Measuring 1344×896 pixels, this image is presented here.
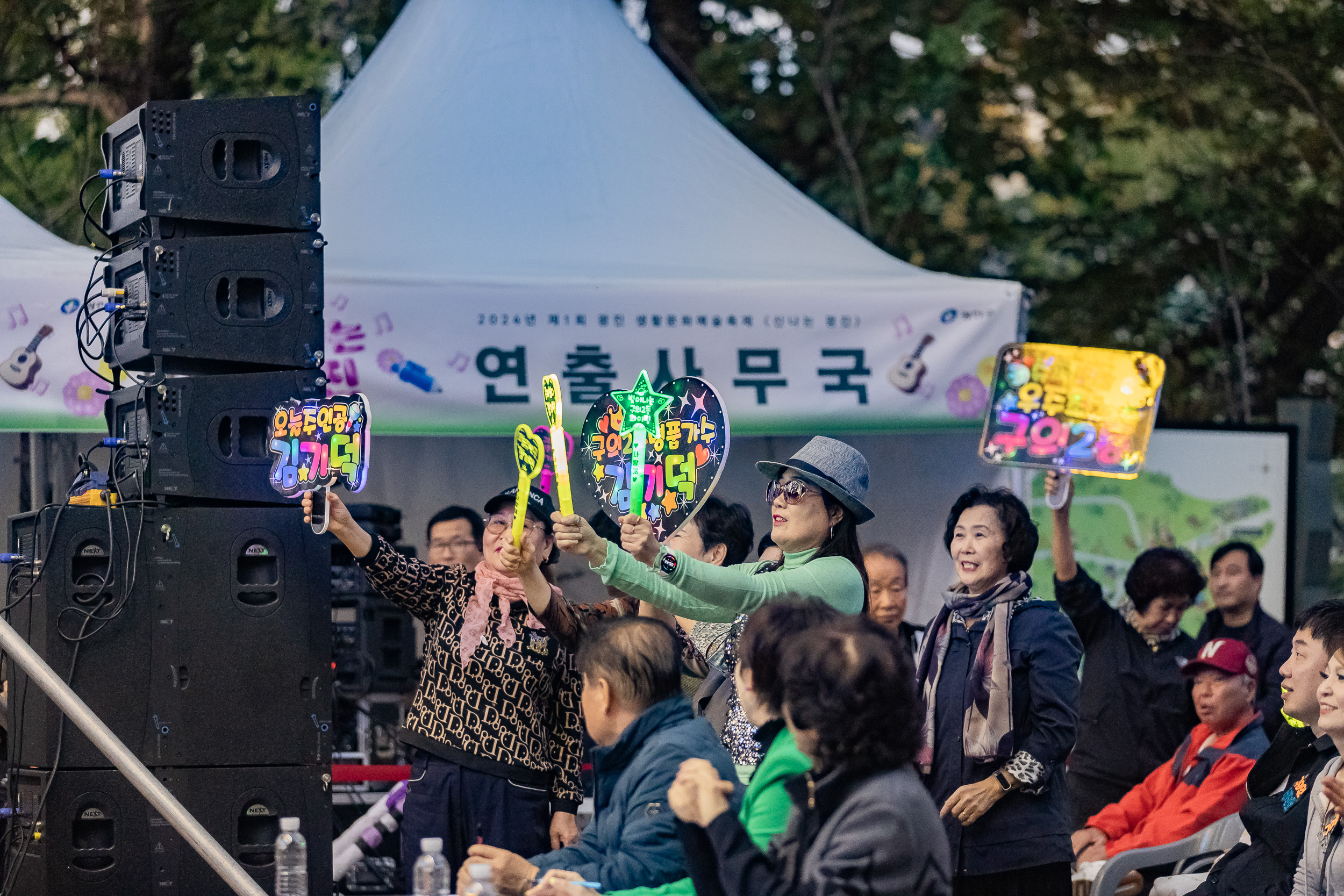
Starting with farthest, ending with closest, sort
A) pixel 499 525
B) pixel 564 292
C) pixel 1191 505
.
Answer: pixel 1191 505, pixel 564 292, pixel 499 525

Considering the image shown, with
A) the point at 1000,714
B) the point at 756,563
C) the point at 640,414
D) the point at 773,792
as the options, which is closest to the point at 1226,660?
the point at 1000,714

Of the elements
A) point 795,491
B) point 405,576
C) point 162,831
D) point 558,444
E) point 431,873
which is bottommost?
point 162,831

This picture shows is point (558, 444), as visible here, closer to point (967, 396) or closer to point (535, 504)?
point (535, 504)

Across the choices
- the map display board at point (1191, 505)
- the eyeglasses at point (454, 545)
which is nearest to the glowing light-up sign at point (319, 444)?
the eyeglasses at point (454, 545)

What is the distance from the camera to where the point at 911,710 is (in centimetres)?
277

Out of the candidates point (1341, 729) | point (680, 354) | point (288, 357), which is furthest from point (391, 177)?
point (1341, 729)

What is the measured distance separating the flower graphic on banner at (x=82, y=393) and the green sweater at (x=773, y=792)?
3672mm

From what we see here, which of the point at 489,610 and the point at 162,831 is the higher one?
the point at 489,610

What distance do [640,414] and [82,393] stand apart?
254 centimetres

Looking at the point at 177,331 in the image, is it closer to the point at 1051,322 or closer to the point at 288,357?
the point at 288,357

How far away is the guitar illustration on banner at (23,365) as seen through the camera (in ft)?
19.1

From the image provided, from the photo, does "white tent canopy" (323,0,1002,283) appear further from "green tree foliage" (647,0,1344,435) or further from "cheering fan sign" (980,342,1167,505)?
"green tree foliage" (647,0,1344,435)

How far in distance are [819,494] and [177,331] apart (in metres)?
1.88

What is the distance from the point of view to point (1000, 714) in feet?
14.1
